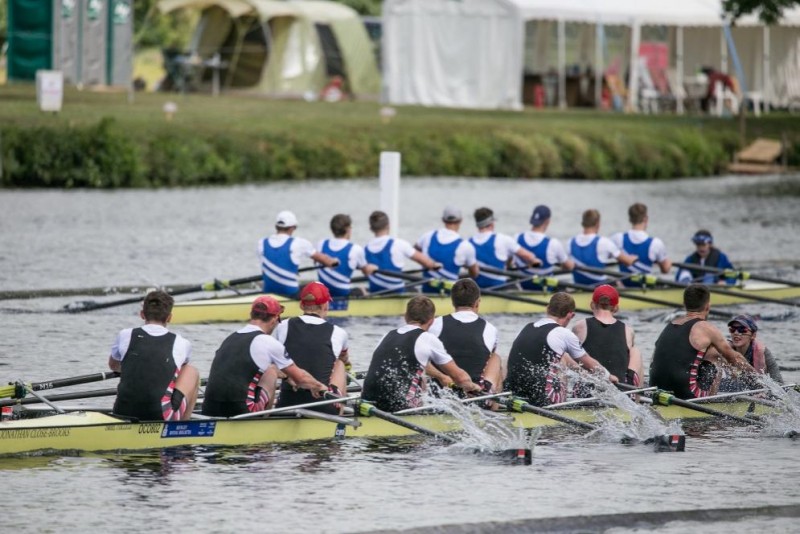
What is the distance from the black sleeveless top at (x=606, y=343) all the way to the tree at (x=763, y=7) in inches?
1149

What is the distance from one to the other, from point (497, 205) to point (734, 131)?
12924mm

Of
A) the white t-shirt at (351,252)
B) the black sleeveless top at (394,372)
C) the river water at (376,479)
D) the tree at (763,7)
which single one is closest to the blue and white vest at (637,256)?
the river water at (376,479)

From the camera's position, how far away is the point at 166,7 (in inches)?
1882

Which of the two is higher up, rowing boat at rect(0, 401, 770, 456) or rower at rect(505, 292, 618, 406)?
rower at rect(505, 292, 618, 406)

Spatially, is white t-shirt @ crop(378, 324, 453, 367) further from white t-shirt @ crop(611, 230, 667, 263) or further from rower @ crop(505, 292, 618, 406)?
white t-shirt @ crop(611, 230, 667, 263)

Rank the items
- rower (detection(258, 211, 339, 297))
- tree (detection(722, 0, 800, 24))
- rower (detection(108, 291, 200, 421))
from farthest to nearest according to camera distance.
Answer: tree (detection(722, 0, 800, 24))
rower (detection(258, 211, 339, 297))
rower (detection(108, 291, 200, 421))

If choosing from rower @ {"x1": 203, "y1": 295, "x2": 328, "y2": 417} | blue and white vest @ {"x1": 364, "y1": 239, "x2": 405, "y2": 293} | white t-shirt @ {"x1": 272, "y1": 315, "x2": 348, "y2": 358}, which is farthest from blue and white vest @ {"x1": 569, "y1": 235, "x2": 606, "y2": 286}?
rower @ {"x1": 203, "y1": 295, "x2": 328, "y2": 417}

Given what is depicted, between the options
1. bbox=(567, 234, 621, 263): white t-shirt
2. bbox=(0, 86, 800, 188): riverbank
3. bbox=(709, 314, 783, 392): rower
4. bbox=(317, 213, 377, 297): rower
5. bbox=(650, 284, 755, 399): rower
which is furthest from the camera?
bbox=(0, 86, 800, 188): riverbank

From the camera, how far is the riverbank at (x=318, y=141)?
3259 cm

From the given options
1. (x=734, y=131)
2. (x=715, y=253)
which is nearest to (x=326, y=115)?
(x=734, y=131)

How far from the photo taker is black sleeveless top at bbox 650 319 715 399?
43.5ft

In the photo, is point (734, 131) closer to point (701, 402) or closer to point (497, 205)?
point (497, 205)

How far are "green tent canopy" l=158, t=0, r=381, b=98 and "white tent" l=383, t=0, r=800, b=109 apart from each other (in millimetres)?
4889

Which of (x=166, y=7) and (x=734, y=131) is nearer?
(x=734, y=131)
